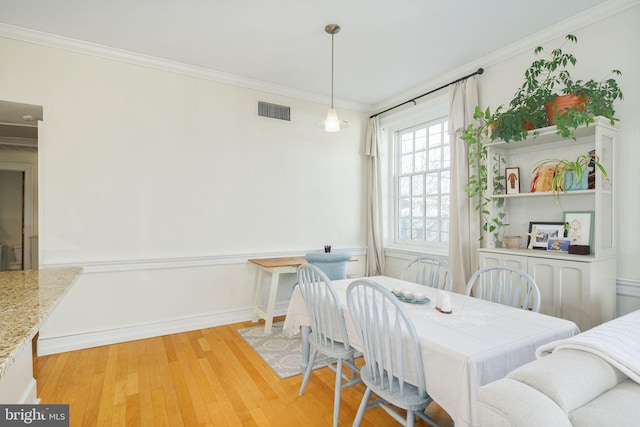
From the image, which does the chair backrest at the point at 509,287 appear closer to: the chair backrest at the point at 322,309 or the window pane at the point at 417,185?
the chair backrest at the point at 322,309

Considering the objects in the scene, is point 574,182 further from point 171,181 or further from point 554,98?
point 171,181

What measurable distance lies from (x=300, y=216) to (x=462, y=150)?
2.10m

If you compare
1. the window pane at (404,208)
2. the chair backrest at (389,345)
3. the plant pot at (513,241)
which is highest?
the window pane at (404,208)

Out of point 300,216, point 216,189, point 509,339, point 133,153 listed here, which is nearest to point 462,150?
point 300,216

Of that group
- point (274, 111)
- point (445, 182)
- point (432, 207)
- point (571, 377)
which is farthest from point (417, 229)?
point (571, 377)

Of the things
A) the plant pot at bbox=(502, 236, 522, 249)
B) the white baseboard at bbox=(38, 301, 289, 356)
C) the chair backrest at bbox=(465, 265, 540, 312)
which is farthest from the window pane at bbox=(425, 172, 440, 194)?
the white baseboard at bbox=(38, 301, 289, 356)

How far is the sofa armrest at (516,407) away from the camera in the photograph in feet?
2.66

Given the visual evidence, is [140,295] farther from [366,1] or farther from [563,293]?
[563,293]

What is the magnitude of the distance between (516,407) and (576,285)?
1.88 m

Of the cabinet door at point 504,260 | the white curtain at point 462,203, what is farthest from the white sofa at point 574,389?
the white curtain at point 462,203

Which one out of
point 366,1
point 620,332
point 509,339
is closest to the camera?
point 620,332

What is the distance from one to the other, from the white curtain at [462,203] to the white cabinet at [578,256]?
44 cm

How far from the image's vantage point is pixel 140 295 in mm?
3311

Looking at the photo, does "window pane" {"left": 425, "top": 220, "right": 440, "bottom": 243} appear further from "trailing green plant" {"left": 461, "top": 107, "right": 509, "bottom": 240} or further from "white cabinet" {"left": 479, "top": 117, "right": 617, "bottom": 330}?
"white cabinet" {"left": 479, "top": 117, "right": 617, "bottom": 330}
